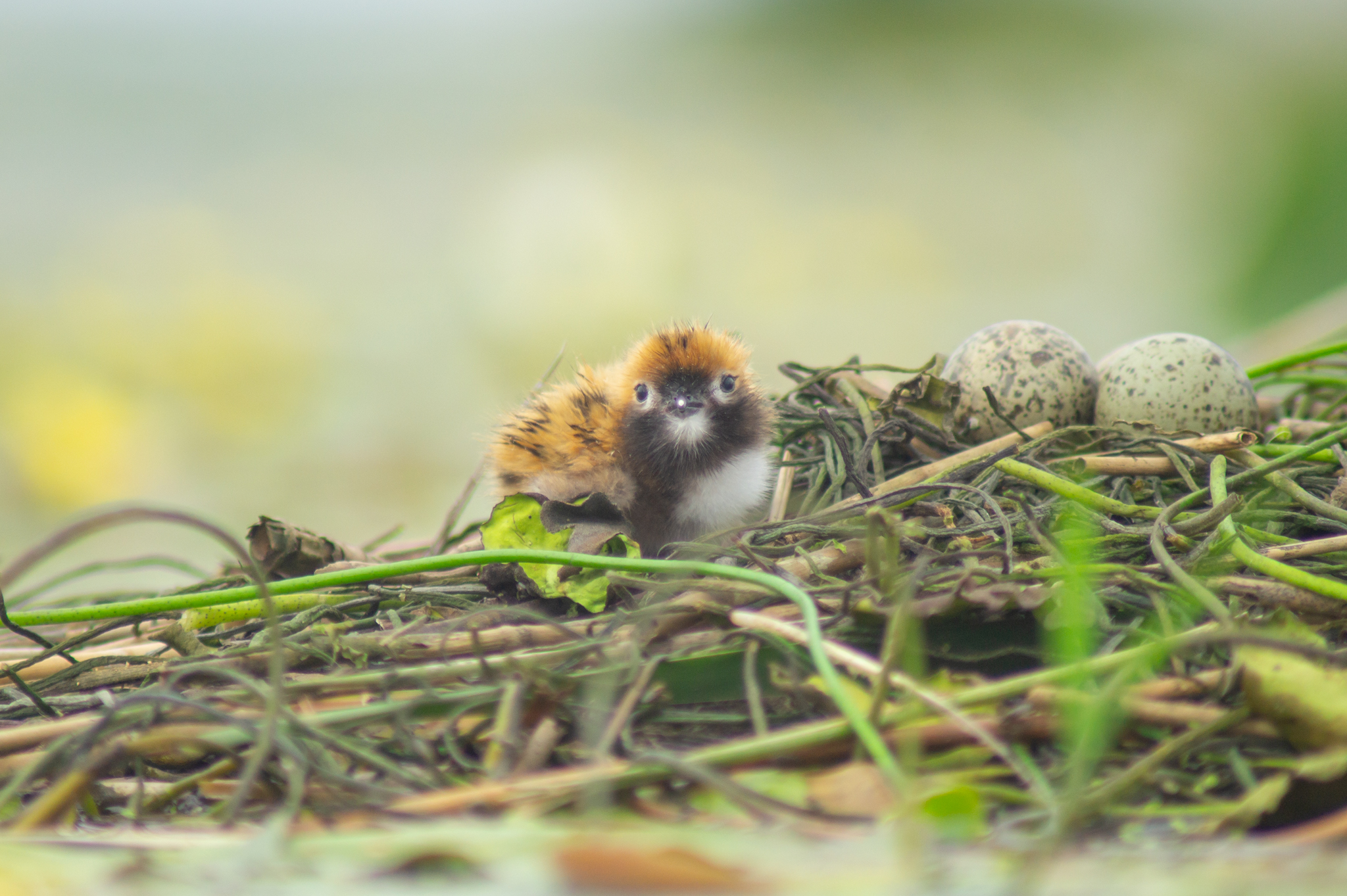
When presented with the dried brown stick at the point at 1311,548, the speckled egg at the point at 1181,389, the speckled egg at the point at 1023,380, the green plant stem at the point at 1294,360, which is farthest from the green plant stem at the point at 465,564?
the green plant stem at the point at 1294,360

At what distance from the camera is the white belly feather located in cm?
153

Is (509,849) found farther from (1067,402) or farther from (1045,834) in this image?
(1067,402)

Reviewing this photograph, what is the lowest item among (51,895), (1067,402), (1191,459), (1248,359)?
(51,895)

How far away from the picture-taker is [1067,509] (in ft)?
4.12

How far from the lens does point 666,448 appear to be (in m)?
1.52

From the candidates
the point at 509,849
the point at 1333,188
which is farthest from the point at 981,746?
the point at 1333,188

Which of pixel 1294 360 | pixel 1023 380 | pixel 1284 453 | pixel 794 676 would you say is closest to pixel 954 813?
pixel 794 676

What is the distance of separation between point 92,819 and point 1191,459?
1.43 metres

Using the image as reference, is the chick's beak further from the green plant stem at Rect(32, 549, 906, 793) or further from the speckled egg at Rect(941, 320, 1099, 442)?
the speckled egg at Rect(941, 320, 1099, 442)

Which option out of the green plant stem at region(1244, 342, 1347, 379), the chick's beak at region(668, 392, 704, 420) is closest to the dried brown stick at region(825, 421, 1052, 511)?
the chick's beak at region(668, 392, 704, 420)

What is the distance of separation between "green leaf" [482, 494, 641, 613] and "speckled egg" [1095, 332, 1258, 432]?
868 mm

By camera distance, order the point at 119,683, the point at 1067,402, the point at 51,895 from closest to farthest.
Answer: the point at 51,895
the point at 119,683
the point at 1067,402

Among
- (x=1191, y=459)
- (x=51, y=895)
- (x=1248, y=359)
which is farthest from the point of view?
(x=1248, y=359)

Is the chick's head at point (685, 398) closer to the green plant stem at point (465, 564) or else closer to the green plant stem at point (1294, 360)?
the green plant stem at point (465, 564)
